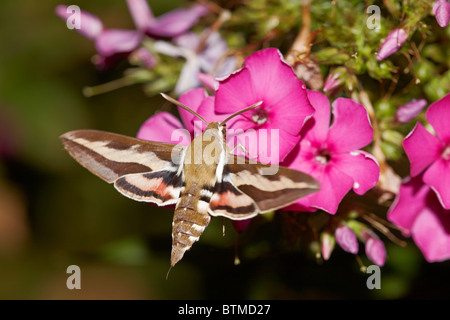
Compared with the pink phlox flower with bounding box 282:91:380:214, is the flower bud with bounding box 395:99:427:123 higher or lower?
higher

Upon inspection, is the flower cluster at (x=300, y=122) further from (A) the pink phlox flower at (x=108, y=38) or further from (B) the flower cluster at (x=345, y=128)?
(A) the pink phlox flower at (x=108, y=38)

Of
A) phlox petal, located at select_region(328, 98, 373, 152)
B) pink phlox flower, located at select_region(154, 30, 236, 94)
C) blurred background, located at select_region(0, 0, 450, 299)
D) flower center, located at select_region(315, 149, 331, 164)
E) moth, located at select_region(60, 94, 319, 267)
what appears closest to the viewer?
moth, located at select_region(60, 94, 319, 267)

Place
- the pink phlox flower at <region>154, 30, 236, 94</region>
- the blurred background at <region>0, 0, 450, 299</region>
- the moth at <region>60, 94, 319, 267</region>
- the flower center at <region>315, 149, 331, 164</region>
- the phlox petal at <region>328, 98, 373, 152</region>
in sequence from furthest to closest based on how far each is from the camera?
the blurred background at <region>0, 0, 450, 299</region> < the pink phlox flower at <region>154, 30, 236, 94</region> < the flower center at <region>315, 149, 331, 164</region> < the phlox petal at <region>328, 98, 373, 152</region> < the moth at <region>60, 94, 319, 267</region>

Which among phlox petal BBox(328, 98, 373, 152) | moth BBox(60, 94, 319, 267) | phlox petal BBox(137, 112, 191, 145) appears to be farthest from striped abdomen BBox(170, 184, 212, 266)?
phlox petal BBox(328, 98, 373, 152)

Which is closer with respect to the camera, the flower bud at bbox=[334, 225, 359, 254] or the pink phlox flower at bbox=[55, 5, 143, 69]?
the flower bud at bbox=[334, 225, 359, 254]

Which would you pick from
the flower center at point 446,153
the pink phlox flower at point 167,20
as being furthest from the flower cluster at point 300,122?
the pink phlox flower at point 167,20

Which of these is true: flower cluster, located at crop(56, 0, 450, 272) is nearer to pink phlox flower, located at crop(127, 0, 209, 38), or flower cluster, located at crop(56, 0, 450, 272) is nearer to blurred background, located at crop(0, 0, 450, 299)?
pink phlox flower, located at crop(127, 0, 209, 38)

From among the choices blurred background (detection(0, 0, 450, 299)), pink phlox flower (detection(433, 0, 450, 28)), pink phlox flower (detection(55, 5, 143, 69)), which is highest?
pink phlox flower (detection(55, 5, 143, 69))
